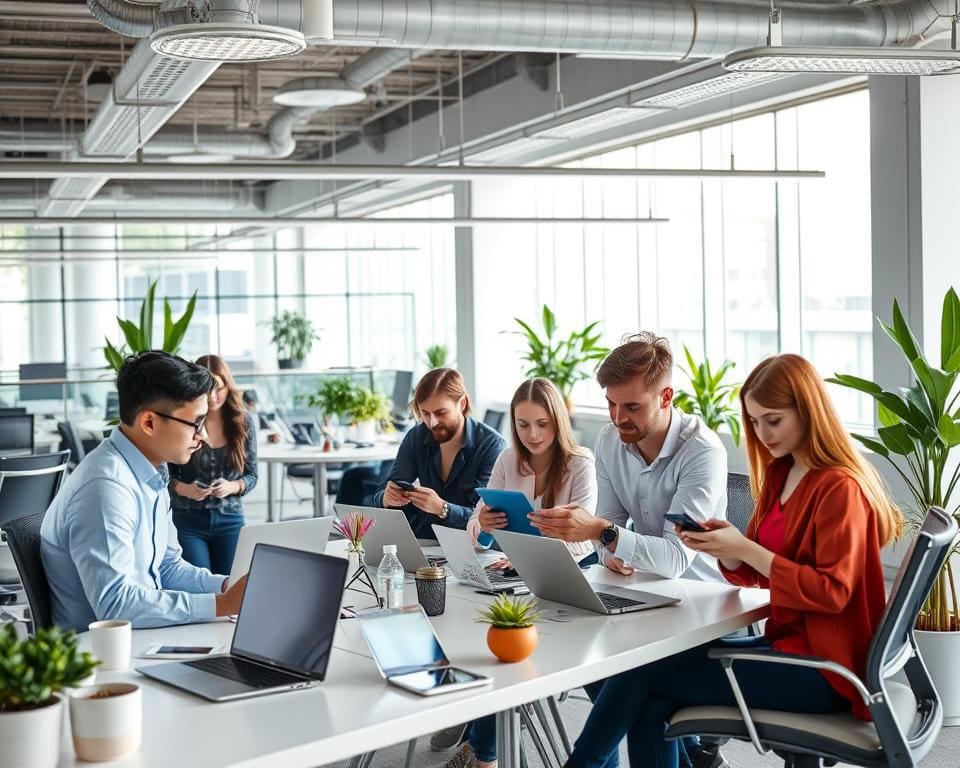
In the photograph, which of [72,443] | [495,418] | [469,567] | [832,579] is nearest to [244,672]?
[469,567]

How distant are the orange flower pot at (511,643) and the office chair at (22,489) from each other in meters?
3.59

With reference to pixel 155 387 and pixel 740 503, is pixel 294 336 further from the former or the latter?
pixel 155 387

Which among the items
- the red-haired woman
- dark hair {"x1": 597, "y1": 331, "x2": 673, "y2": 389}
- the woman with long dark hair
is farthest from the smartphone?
the woman with long dark hair

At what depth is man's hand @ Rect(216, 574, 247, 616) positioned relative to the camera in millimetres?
2961

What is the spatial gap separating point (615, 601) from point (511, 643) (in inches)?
25.6

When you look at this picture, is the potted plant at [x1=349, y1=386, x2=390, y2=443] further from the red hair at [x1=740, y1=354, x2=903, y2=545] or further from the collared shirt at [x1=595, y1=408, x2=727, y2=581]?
the red hair at [x1=740, y1=354, x2=903, y2=545]

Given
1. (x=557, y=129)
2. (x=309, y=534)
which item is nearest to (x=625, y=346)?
(x=309, y=534)

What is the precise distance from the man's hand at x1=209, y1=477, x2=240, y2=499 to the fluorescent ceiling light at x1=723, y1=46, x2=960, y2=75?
9.16ft

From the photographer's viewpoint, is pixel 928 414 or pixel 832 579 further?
pixel 928 414

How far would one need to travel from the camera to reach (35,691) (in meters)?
1.90

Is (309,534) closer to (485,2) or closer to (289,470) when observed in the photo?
(485,2)

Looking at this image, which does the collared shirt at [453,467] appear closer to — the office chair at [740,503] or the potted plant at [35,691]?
the office chair at [740,503]

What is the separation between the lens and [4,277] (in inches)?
711

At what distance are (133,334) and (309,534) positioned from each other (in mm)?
4630
